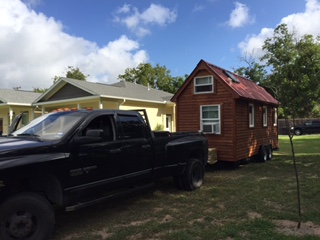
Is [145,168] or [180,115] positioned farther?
[180,115]

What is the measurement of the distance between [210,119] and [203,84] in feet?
4.69

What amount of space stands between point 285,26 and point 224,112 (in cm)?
3308

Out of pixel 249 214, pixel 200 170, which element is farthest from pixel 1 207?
pixel 200 170

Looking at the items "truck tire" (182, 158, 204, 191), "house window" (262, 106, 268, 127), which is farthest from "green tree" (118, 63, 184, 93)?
"truck tire" (182, 158, 204, 191)

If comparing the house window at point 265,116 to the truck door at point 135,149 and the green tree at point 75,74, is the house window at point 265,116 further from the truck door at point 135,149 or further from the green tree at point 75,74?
the green tree at point 75,74

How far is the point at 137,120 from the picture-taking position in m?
6.30

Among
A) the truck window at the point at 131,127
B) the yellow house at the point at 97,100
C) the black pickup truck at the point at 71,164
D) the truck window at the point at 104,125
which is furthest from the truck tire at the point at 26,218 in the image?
the yellow house at the point at 97,100

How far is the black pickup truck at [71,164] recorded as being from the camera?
Result: 4.07 metres

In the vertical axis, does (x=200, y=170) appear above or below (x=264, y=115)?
below

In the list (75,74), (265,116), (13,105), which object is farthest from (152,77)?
(265,116)

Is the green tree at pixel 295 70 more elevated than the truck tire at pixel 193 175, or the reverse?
the green tree at pixel 295 70

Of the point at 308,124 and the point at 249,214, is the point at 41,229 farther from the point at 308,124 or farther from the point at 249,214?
the point at 308,124

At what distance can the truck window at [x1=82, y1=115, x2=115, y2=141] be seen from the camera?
5.41 m

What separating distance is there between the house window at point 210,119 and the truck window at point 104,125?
21.7 feet
